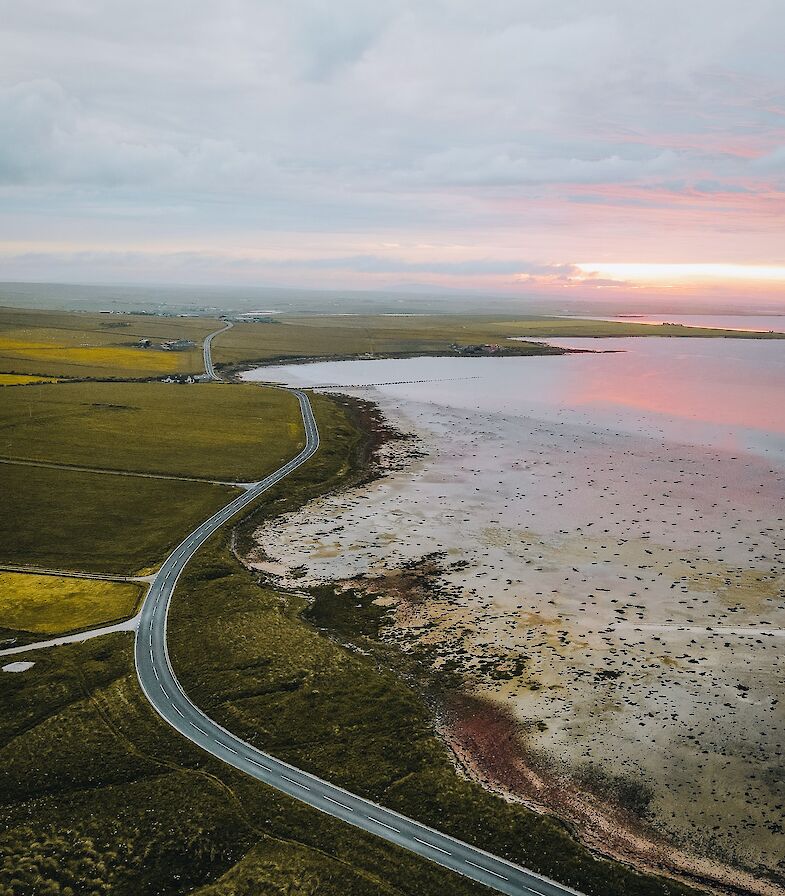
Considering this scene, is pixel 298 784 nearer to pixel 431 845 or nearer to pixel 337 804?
pixel 337 804

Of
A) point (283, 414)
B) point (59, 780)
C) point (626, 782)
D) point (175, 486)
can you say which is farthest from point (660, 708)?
point (283, 414)

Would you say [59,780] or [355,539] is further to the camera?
[355,539]

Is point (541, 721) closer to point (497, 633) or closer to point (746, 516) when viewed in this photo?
point (497, 633)

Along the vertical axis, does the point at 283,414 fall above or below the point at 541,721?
above

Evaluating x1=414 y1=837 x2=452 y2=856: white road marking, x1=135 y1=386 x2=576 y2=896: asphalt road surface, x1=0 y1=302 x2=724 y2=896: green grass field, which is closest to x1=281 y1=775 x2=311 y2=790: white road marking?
x1=135 y1=386 x2=576 y2=896: asphalt road surface

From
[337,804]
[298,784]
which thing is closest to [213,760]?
[298,784]

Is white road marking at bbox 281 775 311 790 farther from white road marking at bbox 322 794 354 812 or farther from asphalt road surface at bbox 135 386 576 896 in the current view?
white road marking at bbox 322 794 354 812
